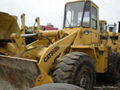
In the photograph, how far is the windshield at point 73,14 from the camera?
23.5ft

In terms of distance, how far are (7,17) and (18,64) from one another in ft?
5.47

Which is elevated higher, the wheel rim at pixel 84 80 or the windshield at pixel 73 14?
the windshield at pixel 73 14

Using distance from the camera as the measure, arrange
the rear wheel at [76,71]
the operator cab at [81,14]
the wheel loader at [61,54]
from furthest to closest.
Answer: the operator cab at [81,14] < the rear wheel at [76,71] < the wheel loader at [61,54]

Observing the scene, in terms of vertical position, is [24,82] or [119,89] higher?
[24,82]

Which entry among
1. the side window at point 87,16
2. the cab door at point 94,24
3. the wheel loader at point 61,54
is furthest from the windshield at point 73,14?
the cab door at point 94,24

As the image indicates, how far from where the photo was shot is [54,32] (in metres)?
6.50

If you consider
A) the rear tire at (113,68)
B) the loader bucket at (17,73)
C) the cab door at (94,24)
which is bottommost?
the rear tire at (113,68)

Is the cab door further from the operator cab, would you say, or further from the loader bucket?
the loader bucket

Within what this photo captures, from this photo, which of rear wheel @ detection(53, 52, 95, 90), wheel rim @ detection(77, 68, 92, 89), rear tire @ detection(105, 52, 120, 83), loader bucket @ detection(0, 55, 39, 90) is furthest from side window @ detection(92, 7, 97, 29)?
loader bucket @ detection(0, 55, 39, 90)

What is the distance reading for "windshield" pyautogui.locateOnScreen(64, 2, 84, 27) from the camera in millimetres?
7164

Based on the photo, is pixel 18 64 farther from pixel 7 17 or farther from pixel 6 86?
pixel 7 17

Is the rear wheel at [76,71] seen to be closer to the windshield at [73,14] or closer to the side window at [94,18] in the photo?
the windshield at [73,14]

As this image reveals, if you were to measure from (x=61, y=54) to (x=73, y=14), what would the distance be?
1829 mm

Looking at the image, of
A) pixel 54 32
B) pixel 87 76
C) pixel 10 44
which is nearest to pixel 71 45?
pixel 54 32
